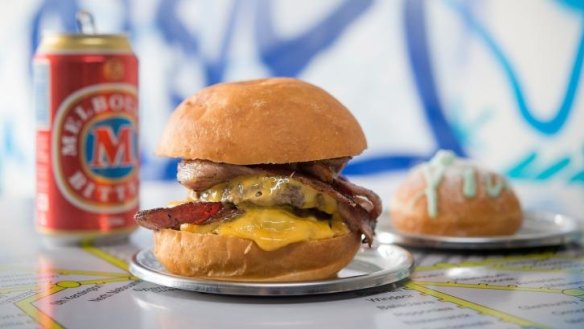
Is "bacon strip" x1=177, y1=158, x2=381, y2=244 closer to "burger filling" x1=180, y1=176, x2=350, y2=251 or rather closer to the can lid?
"burger filling" x1=180, y1=176, x2=350, y2=251

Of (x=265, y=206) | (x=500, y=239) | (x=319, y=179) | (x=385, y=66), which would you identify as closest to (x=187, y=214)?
(x=265, y=206)

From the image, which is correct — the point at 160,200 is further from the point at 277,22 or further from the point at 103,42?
the point at 277,22

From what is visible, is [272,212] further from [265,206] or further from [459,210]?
[459,210]

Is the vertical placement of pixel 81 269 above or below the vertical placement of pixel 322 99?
below

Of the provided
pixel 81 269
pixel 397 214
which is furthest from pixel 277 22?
pixel 81 269

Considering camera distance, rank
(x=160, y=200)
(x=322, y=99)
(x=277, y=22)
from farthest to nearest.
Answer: (x=277, y=22) < (x=160, y=200) < (x=322, y=99)

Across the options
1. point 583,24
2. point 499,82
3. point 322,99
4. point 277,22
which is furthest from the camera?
point 277,22

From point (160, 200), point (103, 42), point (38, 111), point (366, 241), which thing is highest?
point (103, 42)
